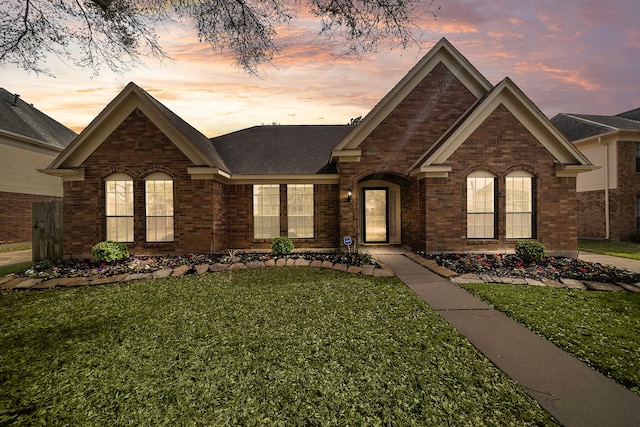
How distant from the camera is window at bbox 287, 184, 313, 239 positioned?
11.8m

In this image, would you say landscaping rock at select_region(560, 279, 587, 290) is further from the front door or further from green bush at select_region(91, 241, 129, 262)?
green bush at select_region(91, 241, 129, 262)

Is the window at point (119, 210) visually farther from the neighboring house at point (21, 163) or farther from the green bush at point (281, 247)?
the neighboring house at point (21, 163)

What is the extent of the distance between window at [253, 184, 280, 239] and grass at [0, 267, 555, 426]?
601cm

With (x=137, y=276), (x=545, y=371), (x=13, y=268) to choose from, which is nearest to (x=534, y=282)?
(x=545, y=371)

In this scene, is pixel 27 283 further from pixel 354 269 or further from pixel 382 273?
pixel 382 273

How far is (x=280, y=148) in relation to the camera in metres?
13.2

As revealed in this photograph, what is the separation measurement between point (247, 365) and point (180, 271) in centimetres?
580

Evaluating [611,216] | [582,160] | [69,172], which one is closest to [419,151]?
[582,160]

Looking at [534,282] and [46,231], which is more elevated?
[46,231]

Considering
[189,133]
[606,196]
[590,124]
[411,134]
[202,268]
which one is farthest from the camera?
[590,124]

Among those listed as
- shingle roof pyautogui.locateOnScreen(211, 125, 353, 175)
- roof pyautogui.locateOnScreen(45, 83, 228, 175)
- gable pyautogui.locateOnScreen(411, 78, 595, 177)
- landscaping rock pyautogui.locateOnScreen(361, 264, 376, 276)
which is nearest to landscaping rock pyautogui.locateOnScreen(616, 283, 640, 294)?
gable pyautogui.locateOnScreen(411, 78, 595, 177)

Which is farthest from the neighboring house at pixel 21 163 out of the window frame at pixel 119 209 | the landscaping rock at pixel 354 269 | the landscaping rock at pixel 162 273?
the landscaping rock at pixel 354 269

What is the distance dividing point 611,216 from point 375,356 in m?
21.3

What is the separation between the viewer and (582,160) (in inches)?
377
